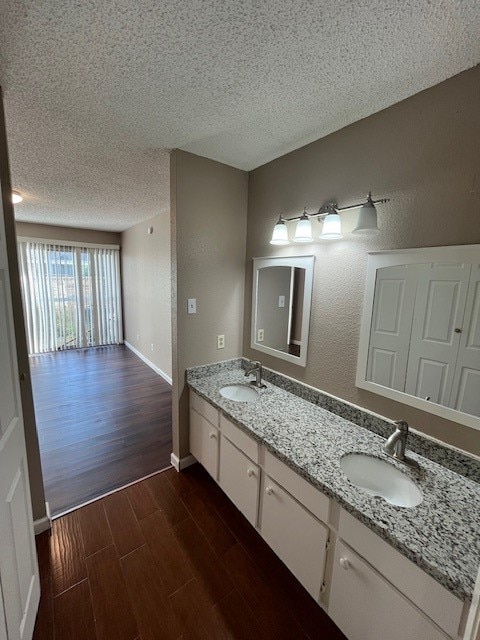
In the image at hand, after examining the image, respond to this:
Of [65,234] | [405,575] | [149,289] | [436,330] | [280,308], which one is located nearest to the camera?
[405,575]

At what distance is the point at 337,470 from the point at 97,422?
258cm

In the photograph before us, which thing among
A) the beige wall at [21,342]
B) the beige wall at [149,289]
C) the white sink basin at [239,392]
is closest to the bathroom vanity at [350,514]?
the white sink basin at [239,392]

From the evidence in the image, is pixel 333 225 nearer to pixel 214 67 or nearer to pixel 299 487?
pixel 214 67

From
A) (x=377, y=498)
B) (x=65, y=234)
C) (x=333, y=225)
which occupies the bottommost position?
(x=377, y=498)

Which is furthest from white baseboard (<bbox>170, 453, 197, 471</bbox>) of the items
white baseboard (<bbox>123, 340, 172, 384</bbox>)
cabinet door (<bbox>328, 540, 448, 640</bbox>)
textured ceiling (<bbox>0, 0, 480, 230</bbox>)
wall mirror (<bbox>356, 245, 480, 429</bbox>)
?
textured ceiling (<bbox>0, 0, 480, 230</bbox>)

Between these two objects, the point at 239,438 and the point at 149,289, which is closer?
the point at 239,438

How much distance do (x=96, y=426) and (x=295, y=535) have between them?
2.28 m

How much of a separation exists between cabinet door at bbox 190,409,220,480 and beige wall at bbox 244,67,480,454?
2.22 ft

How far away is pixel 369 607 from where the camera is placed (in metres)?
0.95

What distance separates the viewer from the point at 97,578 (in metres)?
1.35

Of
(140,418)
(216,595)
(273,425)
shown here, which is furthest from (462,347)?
(140,418)

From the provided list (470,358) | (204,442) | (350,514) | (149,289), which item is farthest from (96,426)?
(470,358)

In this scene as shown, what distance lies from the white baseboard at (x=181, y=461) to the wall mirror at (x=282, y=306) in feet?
3.55

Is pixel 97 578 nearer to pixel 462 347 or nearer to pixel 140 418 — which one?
pixel 140 418
